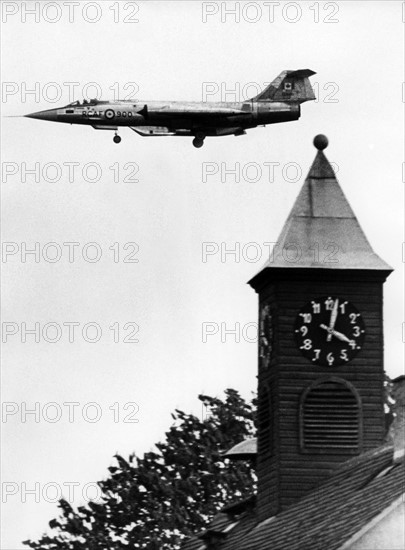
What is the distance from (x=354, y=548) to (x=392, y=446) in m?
7.85

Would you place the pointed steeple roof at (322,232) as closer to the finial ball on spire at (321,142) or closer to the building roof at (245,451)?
the finial ball on spire at (321,142)

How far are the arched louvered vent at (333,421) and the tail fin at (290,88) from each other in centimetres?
1061

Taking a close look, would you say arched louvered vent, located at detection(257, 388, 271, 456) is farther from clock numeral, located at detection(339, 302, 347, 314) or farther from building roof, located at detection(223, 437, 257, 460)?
building roof, located at detection(223, 437, 257, 460)

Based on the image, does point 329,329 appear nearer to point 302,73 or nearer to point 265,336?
point 265,336

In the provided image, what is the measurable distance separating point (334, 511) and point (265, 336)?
7307mm

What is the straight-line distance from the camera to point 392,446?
230ft

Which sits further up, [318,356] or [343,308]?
[343,308]

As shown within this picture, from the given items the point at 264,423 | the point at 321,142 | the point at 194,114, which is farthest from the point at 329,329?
the point at 194,114

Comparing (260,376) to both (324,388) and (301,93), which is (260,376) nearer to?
(324,388)

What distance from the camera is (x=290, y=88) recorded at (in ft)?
264

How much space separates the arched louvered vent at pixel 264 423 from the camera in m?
72.8

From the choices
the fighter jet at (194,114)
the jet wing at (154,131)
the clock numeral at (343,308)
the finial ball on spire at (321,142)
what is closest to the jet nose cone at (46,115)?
the fighter jet at (194,114)

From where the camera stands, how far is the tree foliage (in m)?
94.1

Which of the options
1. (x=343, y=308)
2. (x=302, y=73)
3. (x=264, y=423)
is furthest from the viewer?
(x=302, y=73)
